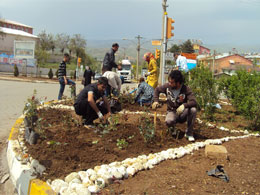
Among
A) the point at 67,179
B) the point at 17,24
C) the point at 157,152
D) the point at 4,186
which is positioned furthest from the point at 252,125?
the point at 17,24

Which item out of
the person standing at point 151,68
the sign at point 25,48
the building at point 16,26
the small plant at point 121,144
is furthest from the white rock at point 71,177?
the building at point 16,26

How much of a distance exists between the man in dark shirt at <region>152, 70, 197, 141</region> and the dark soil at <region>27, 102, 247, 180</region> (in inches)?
10.8

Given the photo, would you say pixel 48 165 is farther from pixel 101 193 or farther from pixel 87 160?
pixel 101 193

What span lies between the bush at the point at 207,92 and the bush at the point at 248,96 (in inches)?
18.5

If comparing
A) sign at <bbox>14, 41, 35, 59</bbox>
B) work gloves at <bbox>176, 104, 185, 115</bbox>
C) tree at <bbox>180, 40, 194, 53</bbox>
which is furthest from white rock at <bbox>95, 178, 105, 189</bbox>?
tree at <bbox>180, 40, 194, 53</bbox>

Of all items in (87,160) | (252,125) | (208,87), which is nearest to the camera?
(87,160)

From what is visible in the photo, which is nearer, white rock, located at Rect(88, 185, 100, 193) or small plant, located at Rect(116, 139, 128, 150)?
white rock, located at Rect(88, 185, 100, 193)

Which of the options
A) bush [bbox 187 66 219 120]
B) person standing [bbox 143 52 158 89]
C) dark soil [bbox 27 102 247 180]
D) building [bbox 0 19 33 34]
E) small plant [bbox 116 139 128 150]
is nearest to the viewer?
dark soil [bbox 27 102 247 180]

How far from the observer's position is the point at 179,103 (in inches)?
184

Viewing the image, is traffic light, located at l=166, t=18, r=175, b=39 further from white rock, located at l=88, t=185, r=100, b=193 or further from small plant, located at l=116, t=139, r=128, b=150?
white rock, located at l=88, t=185, r=100, b=193

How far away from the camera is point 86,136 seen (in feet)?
15.4

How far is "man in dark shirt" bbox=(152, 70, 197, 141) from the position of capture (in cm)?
447

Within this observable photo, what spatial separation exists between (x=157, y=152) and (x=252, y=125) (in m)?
3.25

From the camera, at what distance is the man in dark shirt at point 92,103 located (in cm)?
504
